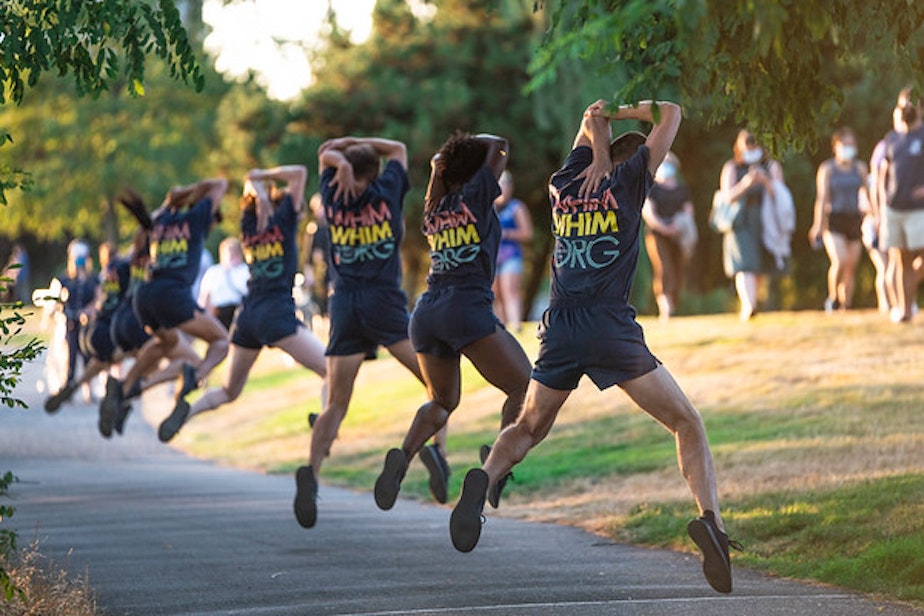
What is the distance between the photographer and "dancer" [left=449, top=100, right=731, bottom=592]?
7.77 metres

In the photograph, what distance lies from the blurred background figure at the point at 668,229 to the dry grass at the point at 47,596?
1181 centimetres

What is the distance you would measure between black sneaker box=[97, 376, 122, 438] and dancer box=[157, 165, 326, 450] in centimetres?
450

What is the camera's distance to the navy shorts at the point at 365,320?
10.5 meters

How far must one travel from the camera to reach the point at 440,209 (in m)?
9.38

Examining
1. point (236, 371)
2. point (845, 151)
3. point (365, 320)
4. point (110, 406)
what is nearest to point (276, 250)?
point (236, 371)

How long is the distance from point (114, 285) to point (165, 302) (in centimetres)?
414

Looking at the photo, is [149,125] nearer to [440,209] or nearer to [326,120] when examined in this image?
[326,120]


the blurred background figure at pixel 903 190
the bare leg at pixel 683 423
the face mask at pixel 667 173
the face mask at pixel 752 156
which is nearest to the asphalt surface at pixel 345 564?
the bare leg at pixel 683 423

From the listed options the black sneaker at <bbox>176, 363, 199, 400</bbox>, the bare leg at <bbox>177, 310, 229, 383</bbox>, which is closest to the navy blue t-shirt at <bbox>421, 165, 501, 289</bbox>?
the black sneaker at <bbox>176, 363, 199, 400</bbox>

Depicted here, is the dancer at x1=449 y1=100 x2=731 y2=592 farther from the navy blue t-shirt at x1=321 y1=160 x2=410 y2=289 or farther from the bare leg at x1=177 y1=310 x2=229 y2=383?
the bare leg at x1=177 y1=310 x2=229 y2=383

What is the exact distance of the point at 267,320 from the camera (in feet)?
39.5

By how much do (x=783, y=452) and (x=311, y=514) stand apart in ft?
11.8

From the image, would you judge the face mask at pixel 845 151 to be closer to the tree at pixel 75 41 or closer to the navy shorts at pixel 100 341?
the navy shorts at pixel 100 341

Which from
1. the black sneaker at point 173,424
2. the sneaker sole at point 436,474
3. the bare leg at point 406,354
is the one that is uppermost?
the bare leg at point 406,354
